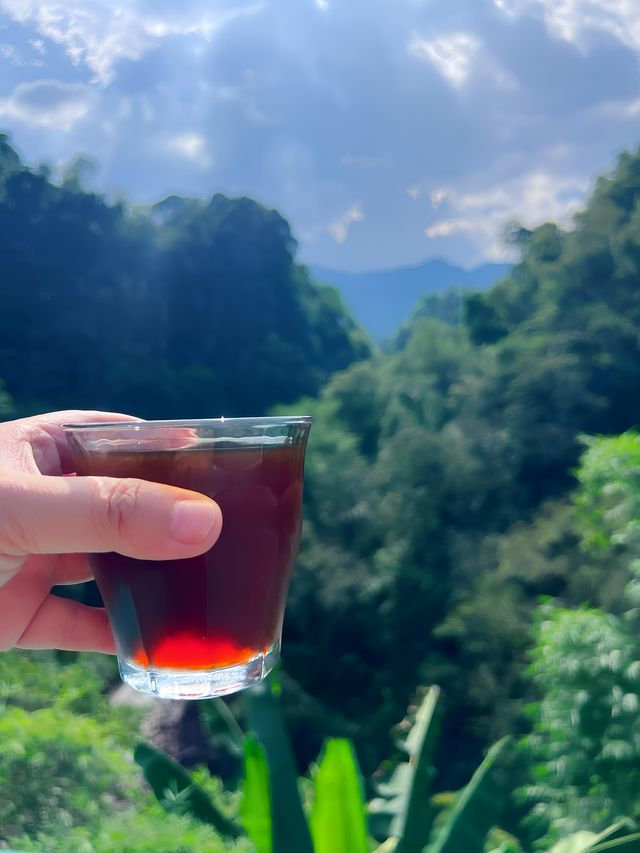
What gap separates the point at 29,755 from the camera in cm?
387

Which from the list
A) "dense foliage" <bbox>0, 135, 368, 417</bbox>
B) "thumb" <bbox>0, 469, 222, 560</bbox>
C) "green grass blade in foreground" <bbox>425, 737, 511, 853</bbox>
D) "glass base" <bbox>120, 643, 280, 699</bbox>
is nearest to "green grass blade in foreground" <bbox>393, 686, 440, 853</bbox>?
"green grass blade in foreground" <bbox>425, 737, 511, 853</bbox>

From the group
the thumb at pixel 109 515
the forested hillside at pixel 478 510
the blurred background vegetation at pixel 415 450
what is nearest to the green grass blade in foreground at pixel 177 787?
the thumb at pixel 109 515

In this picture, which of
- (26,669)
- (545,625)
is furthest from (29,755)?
(545,625)

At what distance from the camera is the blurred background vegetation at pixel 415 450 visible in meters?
7.54

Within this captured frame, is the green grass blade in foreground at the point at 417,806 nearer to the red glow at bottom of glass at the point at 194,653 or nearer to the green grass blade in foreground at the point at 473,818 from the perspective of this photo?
the green grass blade in foreground at the point at 473,818

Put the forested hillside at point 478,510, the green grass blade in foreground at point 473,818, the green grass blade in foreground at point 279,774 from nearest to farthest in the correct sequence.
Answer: the green grass blade in foreground at point 279,774
the green grass blade in foreground at point 473,818
the forested hillside at point 478,510

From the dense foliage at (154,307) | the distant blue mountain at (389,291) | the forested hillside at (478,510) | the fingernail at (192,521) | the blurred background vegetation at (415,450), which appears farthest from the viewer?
the distant blue mountain at (389,291)

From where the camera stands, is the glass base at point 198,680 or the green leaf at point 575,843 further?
the green leaf at point 575,843

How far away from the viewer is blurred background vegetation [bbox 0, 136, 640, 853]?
754 centimetres

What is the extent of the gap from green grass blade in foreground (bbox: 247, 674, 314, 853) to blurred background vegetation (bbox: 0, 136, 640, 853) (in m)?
3.45

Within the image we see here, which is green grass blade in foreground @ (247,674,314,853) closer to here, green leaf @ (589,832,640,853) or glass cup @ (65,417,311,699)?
green leaf @ (589,832,640,853)

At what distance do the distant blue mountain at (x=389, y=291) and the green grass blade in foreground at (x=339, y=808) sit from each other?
17.7 m

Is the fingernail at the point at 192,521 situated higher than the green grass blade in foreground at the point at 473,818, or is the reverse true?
the fingernail at the point at 192,521

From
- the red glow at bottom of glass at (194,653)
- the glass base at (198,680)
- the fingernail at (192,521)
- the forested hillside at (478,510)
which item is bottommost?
the forested hillside at (478,510)
